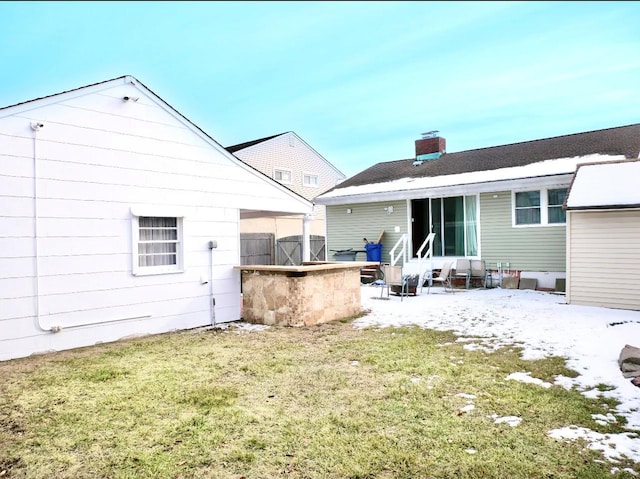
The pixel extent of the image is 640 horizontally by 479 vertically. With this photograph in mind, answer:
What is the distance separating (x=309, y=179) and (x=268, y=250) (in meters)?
7.61

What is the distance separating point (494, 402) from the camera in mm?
3996

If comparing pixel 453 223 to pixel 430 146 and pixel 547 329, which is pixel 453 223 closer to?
pixel 430 146

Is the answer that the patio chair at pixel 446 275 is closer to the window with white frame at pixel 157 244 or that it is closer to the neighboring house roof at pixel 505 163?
the neighboring house roof at pixel 505 163

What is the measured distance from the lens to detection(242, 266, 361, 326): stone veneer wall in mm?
7645

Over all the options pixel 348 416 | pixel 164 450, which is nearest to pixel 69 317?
pixel 164 450

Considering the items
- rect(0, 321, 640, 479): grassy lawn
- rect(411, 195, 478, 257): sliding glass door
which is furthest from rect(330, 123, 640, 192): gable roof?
rect(0, 321, 640, 479): grassy lawn

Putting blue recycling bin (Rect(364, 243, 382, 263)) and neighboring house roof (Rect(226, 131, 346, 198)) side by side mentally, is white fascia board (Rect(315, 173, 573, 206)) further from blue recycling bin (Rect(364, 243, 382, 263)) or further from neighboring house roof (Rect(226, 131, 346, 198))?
neighboring house roof (Rect(226, 131, 346, 198))

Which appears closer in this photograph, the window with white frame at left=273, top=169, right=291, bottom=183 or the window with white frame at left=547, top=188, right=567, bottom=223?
the window with white frame at left=547, top=188, right=567, bottom=223

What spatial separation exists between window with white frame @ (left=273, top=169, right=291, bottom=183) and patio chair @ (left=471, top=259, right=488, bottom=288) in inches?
477

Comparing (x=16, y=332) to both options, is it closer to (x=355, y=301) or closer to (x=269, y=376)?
(x=269, y=376)

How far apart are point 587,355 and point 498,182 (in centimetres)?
751

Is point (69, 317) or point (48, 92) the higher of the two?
point (48, 92)

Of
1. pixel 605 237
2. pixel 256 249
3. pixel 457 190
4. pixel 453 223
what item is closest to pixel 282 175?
pixel 256 249

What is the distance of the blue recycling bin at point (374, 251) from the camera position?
1489 cm
